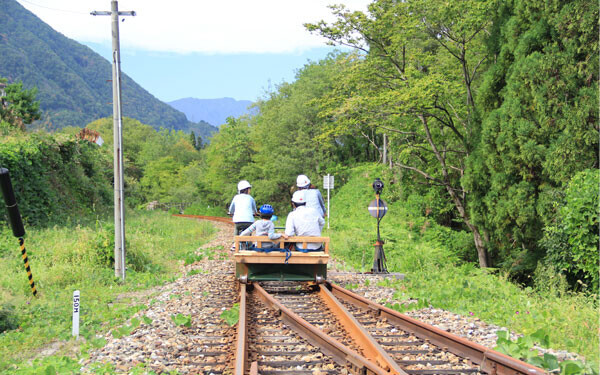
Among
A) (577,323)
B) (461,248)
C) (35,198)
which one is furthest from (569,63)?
(35,198)

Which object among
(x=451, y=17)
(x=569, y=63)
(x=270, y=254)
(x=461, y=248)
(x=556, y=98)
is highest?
(x=451, y=17)

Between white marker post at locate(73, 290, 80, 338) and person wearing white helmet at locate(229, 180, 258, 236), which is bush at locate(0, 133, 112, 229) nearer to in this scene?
person wearing white helmet at locate(229, 180, 258, 236)

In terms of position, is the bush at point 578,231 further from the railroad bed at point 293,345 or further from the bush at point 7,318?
the bush at point 7,318

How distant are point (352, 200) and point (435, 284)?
73.0 feet

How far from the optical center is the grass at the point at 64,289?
6459 millimetres

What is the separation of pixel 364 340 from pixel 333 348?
456mm

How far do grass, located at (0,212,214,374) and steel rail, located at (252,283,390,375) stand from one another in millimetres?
2430

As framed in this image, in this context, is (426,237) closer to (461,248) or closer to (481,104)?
(461,248)

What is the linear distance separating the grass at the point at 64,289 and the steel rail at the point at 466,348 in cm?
382

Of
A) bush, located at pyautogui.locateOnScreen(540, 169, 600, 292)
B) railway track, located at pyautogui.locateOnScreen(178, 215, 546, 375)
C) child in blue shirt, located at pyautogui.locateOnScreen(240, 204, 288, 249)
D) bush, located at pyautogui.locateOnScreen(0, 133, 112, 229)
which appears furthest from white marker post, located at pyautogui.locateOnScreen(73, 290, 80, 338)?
bush, located at pyautogui.locateOnScreen(0, 133, 112, 229)

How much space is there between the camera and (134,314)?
25.9 feet

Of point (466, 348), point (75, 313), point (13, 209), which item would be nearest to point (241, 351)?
point (466, 348)

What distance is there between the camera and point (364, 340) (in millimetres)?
5383

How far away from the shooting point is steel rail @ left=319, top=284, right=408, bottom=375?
14.7 feet
